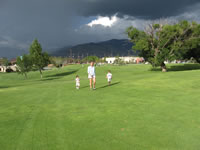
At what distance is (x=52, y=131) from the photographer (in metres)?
6.96

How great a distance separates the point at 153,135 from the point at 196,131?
1692mm

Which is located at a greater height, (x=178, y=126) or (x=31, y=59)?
(x=31, y=59)

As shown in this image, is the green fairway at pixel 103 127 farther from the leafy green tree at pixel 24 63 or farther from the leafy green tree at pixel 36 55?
the leafy green tree at pixel 24 63

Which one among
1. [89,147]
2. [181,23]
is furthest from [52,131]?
[181,23]

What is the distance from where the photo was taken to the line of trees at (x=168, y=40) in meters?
44.7

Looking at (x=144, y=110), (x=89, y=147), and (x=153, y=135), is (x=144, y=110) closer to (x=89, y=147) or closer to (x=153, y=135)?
(x=153, y=135)

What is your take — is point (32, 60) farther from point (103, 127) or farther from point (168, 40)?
point (103, 127)

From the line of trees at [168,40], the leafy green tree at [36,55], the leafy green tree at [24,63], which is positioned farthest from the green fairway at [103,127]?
the leafy green tree at [24,63]

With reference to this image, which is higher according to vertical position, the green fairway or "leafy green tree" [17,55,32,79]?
"leafy green tree" [17,55,32,79]

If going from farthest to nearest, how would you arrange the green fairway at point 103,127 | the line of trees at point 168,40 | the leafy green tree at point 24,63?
the leafy green tree at point 24,63
the line of trees at point 168,40
the green fairway at point 103,127

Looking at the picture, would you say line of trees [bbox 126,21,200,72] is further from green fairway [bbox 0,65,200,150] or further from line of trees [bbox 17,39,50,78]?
green fairway [bbox 0,65,200,150]

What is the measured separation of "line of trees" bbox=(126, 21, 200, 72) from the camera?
44.7 meters

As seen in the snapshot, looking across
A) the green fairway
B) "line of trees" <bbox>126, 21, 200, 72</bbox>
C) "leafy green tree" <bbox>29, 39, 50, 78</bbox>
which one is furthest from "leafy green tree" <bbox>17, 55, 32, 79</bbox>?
the green fairway

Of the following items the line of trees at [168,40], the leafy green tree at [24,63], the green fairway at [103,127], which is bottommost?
the green fairway at [103,127]
